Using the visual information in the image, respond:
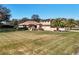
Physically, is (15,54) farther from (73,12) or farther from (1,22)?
(73,12)

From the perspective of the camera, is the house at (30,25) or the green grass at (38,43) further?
the house at (30,25)

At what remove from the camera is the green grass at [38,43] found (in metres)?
4.36

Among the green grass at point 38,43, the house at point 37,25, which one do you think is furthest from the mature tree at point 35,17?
the green grass at point 38,43

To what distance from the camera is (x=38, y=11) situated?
4.41 m

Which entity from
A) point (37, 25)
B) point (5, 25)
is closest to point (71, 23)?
point (37, 25)

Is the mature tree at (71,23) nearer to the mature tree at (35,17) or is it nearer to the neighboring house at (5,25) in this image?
the mature tree at (35,17)

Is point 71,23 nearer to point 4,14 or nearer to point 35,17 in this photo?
point 35,17

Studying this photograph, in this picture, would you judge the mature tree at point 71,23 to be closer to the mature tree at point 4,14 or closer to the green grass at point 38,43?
the green grass at point 38,43

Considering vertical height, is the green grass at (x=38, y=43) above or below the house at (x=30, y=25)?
below

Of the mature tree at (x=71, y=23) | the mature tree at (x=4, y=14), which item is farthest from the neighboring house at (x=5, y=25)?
the mature tree at (x=71, y=23)

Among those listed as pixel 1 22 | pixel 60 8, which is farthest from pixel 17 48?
pixel 60 8

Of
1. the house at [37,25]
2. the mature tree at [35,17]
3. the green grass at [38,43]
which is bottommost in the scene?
the green grass at [38,43]
